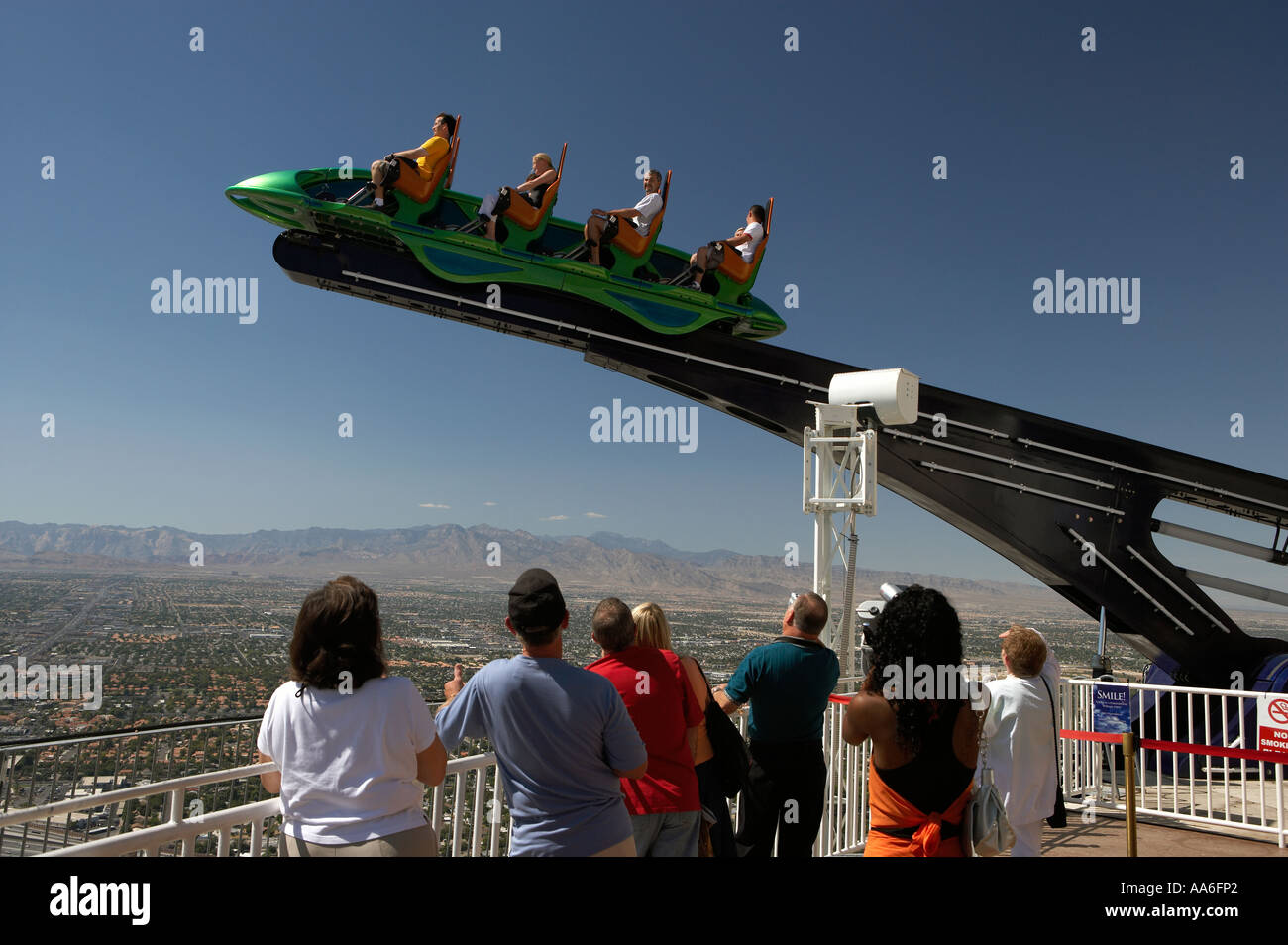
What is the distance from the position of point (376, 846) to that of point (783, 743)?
2.31 metres

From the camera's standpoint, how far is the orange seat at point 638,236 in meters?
10.4

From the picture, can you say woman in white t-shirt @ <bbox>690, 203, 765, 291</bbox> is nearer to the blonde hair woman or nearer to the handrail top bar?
the blonde hair woman

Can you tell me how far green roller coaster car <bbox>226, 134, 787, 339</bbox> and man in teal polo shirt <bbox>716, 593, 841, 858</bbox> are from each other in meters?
6.76

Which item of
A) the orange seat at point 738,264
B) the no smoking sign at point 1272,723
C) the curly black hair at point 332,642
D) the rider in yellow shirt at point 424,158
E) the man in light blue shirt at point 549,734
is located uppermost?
the rider in yellow shirt at point 424,158

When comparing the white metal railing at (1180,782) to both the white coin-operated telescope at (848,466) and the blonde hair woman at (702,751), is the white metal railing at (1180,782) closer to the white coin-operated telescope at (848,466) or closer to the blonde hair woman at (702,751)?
the white coin-operated telescope at (848,466)

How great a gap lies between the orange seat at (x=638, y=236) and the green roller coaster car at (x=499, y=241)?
0.01 metres

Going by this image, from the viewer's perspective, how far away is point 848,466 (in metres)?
8.37

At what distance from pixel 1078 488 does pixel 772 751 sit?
8.48 m

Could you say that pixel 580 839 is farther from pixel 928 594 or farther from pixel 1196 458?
pixel 1196 458

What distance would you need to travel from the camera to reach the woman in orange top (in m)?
2.86

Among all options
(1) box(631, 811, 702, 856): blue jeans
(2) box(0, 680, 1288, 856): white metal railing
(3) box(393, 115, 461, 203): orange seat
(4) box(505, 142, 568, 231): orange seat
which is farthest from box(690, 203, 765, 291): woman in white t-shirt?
(1) box(631, 811, 702, 856): blue jeans

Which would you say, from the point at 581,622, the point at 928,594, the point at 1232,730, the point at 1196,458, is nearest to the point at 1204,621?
the point at 1232,730

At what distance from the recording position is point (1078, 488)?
10875 mm

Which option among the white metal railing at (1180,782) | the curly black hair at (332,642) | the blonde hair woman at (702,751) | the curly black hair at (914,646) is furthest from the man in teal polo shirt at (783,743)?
the white metal railing at (1180,782)
